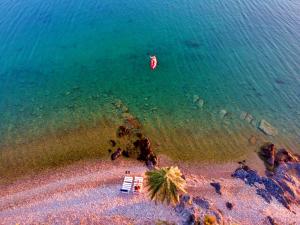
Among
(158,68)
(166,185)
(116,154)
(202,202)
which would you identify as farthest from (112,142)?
(158,68)

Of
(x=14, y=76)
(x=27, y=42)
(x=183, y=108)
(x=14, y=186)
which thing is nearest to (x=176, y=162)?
(x=183, y=108)

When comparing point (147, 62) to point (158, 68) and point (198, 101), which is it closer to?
point (158, 68)

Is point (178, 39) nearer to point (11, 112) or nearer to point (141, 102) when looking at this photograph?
point (141, 102)

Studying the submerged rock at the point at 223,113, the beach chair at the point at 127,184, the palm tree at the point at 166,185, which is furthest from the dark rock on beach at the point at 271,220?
the submerged rock at the point at 223,113

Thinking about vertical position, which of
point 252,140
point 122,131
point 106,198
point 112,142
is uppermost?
point 122,131

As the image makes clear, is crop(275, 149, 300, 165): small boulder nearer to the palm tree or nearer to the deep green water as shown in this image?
the deep green water

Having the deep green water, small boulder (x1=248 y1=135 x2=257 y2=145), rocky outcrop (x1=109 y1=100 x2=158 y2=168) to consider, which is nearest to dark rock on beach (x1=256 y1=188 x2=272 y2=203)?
small boulder (x1=248 y1=135 x2=257 y2=145)
